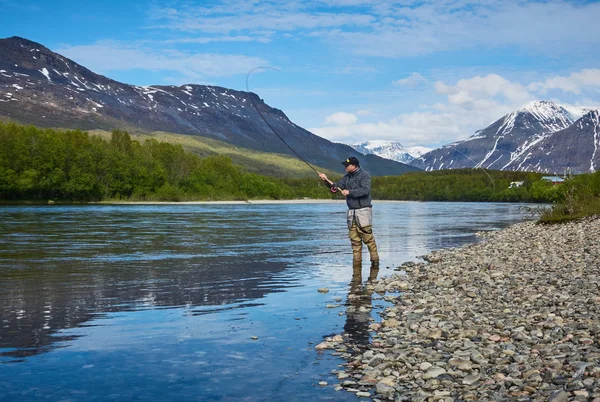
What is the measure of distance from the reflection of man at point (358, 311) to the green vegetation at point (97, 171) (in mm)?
89704

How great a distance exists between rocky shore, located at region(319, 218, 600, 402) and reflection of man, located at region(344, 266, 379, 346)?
0.29ft

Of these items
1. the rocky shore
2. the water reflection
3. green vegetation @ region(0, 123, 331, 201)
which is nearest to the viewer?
the rocky shore

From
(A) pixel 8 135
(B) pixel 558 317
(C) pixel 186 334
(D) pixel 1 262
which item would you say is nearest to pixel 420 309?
(B) pixel 558 317

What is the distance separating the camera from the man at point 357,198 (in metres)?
15.8

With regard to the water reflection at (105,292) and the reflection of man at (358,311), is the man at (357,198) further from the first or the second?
the water reflection at (105,292)

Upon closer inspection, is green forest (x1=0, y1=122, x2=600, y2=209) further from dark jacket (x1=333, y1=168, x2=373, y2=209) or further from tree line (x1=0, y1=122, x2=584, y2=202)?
dark jacket (x1=333, y1=168, x2=373, y2=209)

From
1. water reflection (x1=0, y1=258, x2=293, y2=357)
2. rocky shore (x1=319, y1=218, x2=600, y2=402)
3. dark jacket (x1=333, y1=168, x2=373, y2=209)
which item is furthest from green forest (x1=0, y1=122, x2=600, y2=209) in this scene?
rocky shore (x1=319, y1=218, x2=600, y2=402)

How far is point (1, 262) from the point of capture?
19375 mm

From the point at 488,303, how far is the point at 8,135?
107609mm

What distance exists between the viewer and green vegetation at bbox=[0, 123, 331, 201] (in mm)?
97750

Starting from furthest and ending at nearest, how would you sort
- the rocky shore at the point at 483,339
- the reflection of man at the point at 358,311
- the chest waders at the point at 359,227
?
the chest waders at the point at 359,227, the reflection of man at the point at 358,311, the rocky shore at the point at 483,339

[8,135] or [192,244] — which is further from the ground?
[8,135]

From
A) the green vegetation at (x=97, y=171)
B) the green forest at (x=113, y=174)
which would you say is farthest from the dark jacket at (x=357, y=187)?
the green vegetation at (x=97, y=171)

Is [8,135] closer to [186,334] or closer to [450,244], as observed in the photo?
[450,244]
